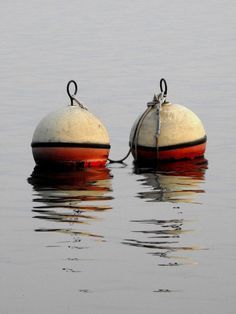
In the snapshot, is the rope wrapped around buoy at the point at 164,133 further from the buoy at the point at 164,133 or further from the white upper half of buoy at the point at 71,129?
the white upper half of buoy at the point at 71,129

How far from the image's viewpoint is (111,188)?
30.8 meters

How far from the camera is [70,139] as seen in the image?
3225 centimetres

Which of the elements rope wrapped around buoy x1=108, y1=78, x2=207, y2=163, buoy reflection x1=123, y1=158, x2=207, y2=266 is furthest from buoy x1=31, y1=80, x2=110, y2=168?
buoy reflection x1=123, y1=158, x2=207, y2=266

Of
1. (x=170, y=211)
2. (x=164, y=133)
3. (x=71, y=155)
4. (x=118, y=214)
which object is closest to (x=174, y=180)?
(x=164, y=133)

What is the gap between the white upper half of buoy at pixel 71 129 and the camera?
32250 millimetres

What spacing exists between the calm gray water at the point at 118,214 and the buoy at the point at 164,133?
1.77 feet

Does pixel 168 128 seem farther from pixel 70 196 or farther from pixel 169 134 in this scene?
pixel 70 196

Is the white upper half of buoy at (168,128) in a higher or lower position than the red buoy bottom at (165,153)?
higher

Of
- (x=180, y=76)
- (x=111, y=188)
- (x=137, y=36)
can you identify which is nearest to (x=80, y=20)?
(x=137, y=36)

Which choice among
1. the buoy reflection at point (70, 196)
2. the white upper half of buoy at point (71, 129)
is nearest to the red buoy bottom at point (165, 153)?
the buoy reflection at point (70, 196)

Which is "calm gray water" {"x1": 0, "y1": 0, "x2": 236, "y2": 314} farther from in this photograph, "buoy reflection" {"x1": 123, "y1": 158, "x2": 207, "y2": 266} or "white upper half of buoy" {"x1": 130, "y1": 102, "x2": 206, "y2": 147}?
"white upper half of buoy" {"x1": 130, "y1": 102, "x2": 206, "y2": 147}

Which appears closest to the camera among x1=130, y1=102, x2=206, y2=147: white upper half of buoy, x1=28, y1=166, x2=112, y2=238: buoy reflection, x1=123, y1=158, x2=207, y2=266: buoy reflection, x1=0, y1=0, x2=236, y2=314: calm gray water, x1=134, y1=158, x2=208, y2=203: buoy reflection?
x1=0, y1=0, x2=236, y2=314: calm gray water

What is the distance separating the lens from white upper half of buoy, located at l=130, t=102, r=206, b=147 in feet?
108

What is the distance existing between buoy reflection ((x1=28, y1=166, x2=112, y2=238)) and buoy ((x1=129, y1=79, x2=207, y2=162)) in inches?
43.6
